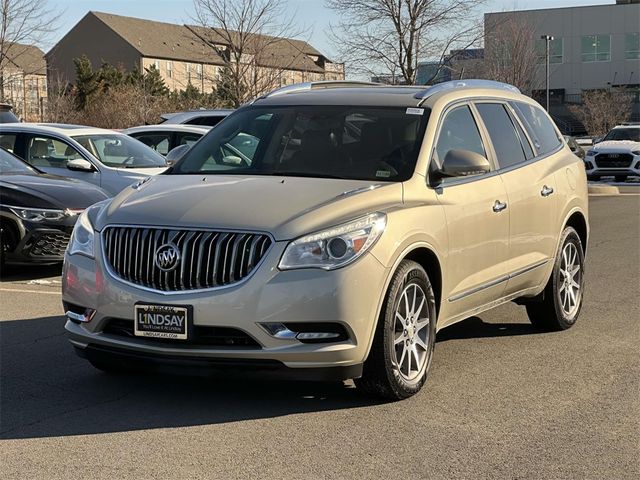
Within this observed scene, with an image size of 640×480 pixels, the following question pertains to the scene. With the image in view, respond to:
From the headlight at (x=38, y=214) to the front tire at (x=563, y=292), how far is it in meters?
5.01

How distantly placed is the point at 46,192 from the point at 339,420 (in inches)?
243

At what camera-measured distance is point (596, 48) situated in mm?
72000

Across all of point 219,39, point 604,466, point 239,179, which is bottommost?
point 604,466

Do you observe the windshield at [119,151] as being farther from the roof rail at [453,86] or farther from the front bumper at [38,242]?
the roof rail at [453,86]

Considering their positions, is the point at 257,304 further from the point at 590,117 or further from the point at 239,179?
the point at 590,117

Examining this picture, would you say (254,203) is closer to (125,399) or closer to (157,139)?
(125,399)

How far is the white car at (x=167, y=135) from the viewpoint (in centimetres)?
1592

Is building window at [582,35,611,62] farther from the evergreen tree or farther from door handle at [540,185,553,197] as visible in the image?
door handle at [540,185,553,197]

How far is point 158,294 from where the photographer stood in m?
5.05

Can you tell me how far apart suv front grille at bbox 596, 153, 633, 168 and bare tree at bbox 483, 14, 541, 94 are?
17.2 metres

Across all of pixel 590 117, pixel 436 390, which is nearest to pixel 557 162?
pixel 436 390

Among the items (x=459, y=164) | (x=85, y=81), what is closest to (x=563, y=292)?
(x=459, y=164)

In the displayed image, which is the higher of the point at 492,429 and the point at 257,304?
the point at 257,304

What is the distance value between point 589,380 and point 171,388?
100 inches
